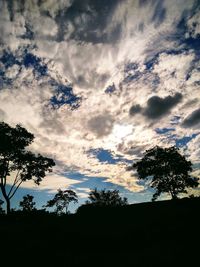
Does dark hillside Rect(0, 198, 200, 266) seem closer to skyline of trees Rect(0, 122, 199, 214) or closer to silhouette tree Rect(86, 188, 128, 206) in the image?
skyline of trees Rect(0, 122, 199, 214)

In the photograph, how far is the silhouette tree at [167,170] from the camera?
34.7 m

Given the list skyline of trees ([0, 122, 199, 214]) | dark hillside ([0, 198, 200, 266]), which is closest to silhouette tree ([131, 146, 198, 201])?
skyline of trees ([0, 122, 199, 214])

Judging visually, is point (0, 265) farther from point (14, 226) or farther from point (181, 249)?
point (181, 249)

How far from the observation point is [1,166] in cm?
2472

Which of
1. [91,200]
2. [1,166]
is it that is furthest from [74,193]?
[1,166]

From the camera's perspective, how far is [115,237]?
1184cm

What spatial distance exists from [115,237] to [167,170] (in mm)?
25720

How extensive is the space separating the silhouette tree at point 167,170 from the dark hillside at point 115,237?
874 inches

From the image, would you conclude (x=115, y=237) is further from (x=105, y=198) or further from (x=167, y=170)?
(x=105, y=198)

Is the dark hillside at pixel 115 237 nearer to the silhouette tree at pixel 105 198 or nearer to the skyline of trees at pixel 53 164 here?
the skyline of trees at pixel 53 164

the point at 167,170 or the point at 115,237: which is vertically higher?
the point at 167,170

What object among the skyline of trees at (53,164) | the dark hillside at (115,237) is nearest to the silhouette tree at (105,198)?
the skyline of trees at (53,164)

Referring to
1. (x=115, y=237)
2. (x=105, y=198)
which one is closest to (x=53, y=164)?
(x=115, y=237)

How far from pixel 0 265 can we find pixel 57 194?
50075 millimetres
